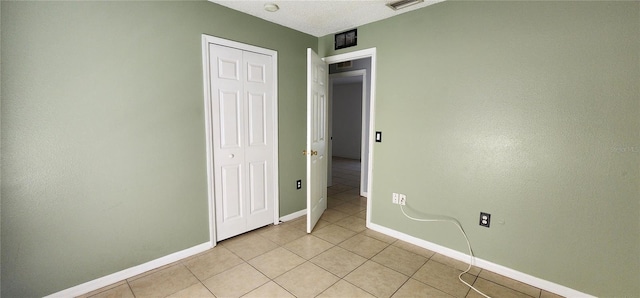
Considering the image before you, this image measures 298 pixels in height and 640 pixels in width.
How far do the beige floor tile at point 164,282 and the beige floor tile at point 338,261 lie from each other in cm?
105

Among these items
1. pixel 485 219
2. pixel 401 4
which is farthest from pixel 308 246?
pixel 401 4

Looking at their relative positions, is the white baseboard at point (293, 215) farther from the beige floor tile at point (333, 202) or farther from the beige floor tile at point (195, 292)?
the beige floor tile at point (195, 292)

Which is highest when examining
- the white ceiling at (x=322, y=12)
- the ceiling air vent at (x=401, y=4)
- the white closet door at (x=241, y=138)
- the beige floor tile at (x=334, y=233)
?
the white ceiling at (x=322, y=12)

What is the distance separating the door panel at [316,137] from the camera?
2.82 m

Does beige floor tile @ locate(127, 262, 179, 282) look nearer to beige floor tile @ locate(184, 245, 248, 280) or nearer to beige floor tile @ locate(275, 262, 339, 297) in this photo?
beige floor tile @ locate(184, 245, 248, 280)

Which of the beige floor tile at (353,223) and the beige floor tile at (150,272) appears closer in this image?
the beige floor tile at (150,272)

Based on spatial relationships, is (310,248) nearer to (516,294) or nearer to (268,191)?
(268,191)

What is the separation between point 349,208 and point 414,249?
4.28 ft

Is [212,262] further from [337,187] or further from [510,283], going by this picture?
[337,187]

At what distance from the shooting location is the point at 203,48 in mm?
2424

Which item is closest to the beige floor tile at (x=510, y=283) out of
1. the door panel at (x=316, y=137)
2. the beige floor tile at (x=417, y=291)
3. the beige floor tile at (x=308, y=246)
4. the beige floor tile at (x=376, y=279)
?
the beige floor tile at (x=417, y=291)

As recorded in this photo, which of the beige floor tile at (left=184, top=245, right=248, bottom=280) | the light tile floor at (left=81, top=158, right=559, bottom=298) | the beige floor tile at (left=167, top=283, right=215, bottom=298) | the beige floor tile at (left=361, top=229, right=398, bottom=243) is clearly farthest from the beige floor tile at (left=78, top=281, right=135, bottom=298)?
the beige floor tile at (left=361, top=229, right=398, bottom=243)

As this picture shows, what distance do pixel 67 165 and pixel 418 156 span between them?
2.88 m

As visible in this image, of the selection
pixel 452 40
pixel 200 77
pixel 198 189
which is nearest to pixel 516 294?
pixel 452 40
